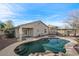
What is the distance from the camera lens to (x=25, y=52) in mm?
2449

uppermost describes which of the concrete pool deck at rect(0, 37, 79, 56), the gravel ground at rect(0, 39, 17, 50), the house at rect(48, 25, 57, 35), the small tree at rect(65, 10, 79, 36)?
the small tree at rect(65, 10, 79, 36)

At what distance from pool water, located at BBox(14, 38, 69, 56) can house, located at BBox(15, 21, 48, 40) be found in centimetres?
8

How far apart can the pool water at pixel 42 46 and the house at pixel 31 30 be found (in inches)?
3.1

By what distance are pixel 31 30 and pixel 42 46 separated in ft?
0.66

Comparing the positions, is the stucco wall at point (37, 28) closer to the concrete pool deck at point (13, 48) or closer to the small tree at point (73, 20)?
the concrete pool deck at point (13, 48)

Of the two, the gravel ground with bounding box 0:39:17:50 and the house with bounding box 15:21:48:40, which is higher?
the house with bounding box 15:21:48:40

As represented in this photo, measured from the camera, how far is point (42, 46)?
246 cm

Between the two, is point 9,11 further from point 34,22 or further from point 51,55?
point 51,55

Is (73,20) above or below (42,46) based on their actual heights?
above

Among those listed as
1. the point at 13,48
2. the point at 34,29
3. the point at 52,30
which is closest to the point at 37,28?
the point at 34,29

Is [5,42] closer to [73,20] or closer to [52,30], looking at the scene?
[52,30]

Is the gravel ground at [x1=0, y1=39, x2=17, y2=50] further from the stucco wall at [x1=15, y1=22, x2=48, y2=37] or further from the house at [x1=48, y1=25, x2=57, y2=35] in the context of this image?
the house at [x1=48, y1=25, x2=57, y2=35]

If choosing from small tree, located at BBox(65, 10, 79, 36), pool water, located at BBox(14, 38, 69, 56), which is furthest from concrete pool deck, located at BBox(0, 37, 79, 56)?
small tree, located at BBox(65, 10, 79, 36)

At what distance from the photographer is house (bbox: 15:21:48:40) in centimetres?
245
